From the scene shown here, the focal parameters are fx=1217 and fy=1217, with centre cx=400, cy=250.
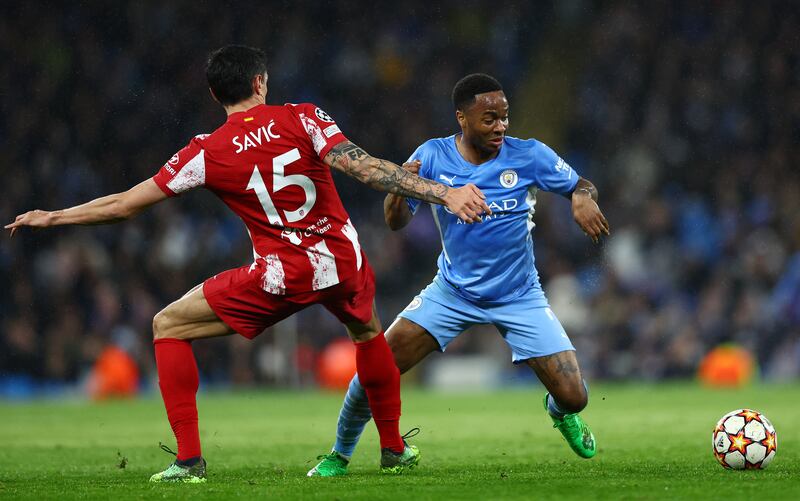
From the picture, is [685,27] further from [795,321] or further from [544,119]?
[795,321]

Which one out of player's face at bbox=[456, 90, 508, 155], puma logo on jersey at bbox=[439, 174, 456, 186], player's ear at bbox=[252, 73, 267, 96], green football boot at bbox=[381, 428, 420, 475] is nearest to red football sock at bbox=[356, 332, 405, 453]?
green football boot at bbox=[381, 428, 420, 475]

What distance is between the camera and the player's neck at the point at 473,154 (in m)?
7.67

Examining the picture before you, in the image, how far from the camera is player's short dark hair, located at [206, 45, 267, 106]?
6.64 m

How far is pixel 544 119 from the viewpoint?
75.6ft

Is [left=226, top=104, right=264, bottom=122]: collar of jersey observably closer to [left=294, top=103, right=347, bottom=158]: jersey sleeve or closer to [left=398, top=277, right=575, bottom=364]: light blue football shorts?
[left=294, top=103, right=347, bottom=158]: jersey sleeve

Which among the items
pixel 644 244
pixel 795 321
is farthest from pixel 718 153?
pixel 795 321

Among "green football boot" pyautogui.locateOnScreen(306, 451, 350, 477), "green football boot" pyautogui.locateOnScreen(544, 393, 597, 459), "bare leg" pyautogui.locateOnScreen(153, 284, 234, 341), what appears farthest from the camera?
"green football boot" pyautogui.locateOnScreen(544, 393, 597, 459)

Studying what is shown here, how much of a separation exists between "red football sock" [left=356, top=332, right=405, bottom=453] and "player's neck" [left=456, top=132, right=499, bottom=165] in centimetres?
136

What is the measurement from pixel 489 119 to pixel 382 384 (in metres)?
1.75

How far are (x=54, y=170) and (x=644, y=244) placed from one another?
9511mm

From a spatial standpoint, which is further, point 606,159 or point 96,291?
point 606,159

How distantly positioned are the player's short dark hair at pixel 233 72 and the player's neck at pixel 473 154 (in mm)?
1603

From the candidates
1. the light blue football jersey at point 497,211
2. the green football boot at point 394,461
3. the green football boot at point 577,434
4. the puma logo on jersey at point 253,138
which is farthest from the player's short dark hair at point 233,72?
the green football boot at point 577,434

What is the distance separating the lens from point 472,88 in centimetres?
754
